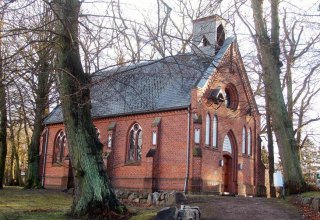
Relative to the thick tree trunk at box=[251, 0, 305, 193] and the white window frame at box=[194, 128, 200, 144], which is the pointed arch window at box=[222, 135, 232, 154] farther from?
the thick tree trunk at box=[251, 0, 305, 193]

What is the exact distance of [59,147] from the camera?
33750mm

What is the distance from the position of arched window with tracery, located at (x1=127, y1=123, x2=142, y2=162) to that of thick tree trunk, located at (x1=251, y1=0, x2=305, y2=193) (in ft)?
37.3

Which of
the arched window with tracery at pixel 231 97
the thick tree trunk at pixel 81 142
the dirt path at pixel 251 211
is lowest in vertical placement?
the dirt path at pixel 251 211

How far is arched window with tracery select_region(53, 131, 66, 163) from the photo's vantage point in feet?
110

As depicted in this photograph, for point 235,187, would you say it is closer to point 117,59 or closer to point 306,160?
point 117,59

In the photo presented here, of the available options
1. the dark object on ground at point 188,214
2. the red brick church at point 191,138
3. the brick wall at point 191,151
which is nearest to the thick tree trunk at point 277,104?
the red brick church at point 191,138

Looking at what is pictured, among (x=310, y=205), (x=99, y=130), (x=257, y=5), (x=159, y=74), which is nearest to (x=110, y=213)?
(x=159, y=74)

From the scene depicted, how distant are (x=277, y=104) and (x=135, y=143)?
12.2 m

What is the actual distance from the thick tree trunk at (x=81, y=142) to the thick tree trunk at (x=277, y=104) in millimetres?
7905

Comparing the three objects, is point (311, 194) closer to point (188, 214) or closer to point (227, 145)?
point (188, 214)

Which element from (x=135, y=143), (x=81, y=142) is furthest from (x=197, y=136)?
(x=81, y=142)

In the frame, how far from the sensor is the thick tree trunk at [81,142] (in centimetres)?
1202

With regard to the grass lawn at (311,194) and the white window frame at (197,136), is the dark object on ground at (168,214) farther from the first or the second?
the white window frame at (197,136)

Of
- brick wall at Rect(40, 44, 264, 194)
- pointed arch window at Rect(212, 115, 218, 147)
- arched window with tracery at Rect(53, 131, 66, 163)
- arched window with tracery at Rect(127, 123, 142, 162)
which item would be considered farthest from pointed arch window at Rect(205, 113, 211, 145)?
arched window with tracery at Rect(53, 131, 66, 163)
